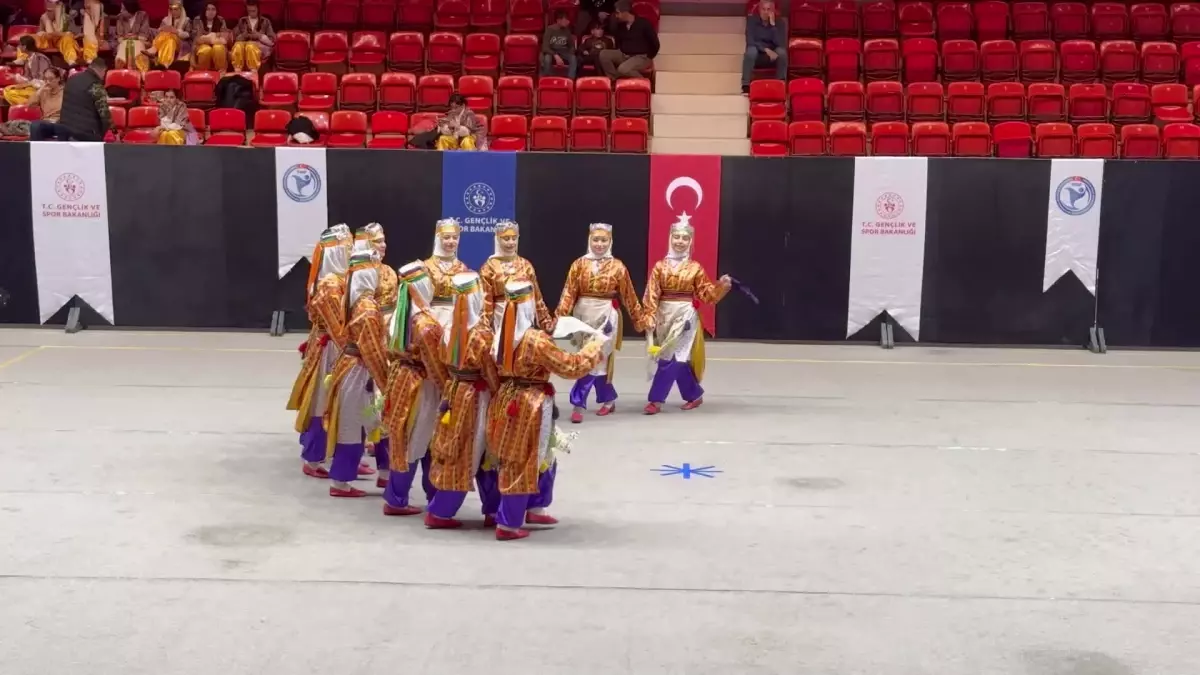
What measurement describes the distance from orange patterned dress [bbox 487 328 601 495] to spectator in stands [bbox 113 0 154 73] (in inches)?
506

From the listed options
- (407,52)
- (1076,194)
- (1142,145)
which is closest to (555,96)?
(407,52)

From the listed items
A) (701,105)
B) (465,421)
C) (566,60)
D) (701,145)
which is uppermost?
(566,60)

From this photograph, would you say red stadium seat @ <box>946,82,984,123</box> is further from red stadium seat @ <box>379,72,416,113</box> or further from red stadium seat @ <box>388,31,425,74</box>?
red stadium seat @ <box>388,31,425,74</box>

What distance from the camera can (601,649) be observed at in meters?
5.79

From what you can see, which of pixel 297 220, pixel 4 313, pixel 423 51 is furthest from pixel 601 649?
pixel 423 51

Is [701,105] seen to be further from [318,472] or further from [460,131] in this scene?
[318,472]

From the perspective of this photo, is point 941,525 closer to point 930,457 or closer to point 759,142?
point 930,457

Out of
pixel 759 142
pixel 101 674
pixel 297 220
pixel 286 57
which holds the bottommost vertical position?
pixel 101 674

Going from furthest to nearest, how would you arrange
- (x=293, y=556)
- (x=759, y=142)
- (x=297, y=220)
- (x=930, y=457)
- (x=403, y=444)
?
(x=759, y=142) < (x=297, y=220) < (x=930, y=457) < (x=403, y=444) < (x=293, y=556)

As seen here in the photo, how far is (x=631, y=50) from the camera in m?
18.0

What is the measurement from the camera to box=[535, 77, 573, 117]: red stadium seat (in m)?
17.0

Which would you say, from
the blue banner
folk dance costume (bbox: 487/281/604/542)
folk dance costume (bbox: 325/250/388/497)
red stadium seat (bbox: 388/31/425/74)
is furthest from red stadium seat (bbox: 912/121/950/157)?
folk dance costume (bbox: 487/281/604/542)

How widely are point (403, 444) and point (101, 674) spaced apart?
2.50 m

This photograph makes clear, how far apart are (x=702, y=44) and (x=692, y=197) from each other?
5438 mm
